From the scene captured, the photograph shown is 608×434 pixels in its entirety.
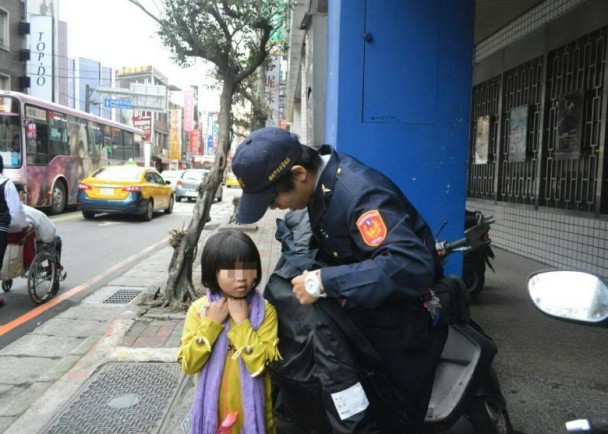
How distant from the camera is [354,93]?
3.89 m

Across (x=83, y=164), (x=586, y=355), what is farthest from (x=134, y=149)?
(x=586, y=355)

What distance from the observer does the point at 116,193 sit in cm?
1415

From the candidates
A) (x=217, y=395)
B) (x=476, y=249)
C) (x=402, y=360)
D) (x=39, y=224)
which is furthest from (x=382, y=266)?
(x=39, y=224)

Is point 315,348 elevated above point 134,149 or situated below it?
below

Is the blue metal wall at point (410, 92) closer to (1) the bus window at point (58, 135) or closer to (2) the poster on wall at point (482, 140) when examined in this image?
(2) the poster on wall at point (482, 140)

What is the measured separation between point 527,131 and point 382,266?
7.40 m

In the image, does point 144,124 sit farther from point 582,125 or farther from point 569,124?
point 582,125

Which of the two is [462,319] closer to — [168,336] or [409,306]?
[409,306]

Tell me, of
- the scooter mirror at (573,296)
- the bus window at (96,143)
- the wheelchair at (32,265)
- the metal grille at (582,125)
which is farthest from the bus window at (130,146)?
the scooter mirror at (573,296)

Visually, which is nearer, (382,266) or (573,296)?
(573,296)

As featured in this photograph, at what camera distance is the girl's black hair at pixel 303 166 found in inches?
74.7

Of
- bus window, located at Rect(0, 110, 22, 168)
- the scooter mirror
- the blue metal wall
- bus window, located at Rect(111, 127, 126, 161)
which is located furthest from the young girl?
bus window, located at Rect(111, 127, 126, 161)

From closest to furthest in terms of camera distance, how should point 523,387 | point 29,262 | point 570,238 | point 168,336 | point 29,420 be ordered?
point 29,420 → point 523,387 → point 168,336 → point 29,262 → point 570,238

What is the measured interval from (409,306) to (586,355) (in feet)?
9.81
